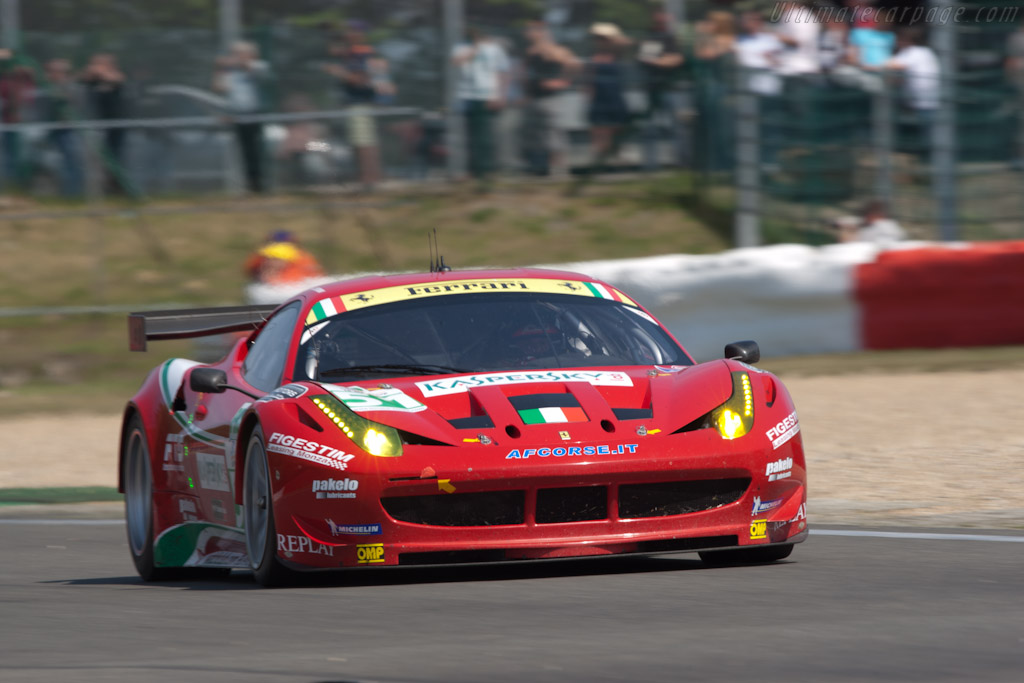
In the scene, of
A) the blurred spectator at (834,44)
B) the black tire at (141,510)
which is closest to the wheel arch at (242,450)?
the black tire at (141,510)

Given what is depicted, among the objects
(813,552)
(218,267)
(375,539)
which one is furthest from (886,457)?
(218,267)

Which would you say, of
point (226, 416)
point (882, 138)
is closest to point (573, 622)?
point (226, 416)

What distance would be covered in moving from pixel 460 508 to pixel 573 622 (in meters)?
0.86

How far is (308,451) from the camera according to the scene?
18.7ft

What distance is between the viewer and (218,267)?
18641mm

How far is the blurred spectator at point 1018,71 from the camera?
1580 centimetres

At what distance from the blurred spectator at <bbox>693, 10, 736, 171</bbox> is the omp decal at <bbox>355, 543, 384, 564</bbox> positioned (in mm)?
12513

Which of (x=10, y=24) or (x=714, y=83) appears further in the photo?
(x=10, y=24)

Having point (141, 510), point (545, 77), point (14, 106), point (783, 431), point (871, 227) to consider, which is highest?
point (783, 431)

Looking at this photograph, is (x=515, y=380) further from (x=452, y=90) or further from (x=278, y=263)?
(x=452, y=90)

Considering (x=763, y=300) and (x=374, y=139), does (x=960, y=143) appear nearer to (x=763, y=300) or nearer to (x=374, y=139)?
(x=763, y=300)

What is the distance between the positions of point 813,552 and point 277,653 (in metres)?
2.57

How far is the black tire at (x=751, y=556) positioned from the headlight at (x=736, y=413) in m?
0.50

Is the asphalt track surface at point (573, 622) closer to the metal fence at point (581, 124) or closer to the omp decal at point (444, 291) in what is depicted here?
the omp decal at point (444, 291)
